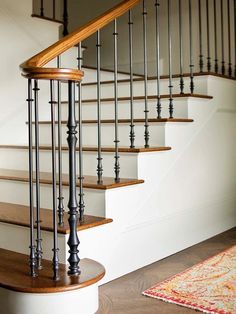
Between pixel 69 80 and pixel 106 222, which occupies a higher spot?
pixel 69 80

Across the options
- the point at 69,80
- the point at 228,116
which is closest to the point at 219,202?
the point at 228,116

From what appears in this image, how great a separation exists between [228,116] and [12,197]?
200 centimetres

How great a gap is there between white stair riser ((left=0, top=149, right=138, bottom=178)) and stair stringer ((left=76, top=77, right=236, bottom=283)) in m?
0.07

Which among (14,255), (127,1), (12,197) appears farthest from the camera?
(12,197)

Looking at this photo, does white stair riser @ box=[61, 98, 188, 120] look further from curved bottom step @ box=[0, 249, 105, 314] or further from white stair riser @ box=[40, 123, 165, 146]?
curved bottom step @ box=[0, 249, 105, 314]

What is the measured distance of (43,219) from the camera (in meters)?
2.66

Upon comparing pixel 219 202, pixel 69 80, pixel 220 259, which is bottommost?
pixel 220 259

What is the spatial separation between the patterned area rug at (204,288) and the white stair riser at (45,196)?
1.80 ft

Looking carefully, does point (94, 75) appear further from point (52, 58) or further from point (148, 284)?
point (148, 284)

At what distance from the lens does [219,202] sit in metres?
4.07

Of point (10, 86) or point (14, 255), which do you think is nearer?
point (14, 255)

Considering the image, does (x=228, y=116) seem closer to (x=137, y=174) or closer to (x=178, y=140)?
(x=178, y=140)

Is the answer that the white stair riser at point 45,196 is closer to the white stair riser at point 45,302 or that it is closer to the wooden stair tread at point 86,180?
the wooden stair tread at point 86,180

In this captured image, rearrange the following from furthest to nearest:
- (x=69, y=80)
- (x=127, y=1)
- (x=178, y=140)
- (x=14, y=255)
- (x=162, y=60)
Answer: (x=162, y=60) < (x=178, y=140) < (x=127, y=1) < (x=14, y=255) < (x=69, y=80)
